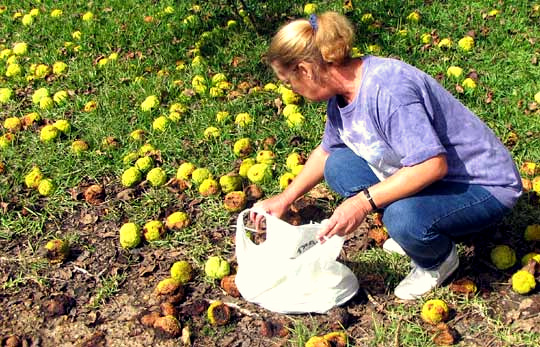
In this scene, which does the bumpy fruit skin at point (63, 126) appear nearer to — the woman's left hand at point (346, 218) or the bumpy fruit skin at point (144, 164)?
the bumpy fruit skin at point (144, 164)

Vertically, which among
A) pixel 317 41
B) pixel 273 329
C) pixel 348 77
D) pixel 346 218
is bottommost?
pixel 273 329

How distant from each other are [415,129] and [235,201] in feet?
5.27

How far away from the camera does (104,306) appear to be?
3543 millimetres

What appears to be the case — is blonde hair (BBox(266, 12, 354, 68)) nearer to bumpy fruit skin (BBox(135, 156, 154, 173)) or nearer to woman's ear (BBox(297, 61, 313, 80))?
woman's ear (BBox(297, 61, 313, 80))

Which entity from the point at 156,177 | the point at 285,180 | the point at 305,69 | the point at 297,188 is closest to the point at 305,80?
the point at 305,69

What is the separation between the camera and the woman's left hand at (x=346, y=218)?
2854mm

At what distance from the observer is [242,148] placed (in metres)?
4.50

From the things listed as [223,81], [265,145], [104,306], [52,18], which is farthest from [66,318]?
[52,18]

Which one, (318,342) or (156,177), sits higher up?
(156,177)

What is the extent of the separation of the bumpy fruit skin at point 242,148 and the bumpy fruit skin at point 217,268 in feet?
3.60

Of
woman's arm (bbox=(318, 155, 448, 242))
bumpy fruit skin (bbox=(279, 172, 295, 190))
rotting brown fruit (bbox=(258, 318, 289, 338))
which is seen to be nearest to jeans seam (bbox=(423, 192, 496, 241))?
woman's arm (bbox=(318, 155, 448, 242))

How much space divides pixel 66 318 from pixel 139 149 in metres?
1.59

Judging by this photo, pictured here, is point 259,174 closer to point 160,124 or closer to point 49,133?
point 160,124

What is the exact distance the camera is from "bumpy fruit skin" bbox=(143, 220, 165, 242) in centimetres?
391
